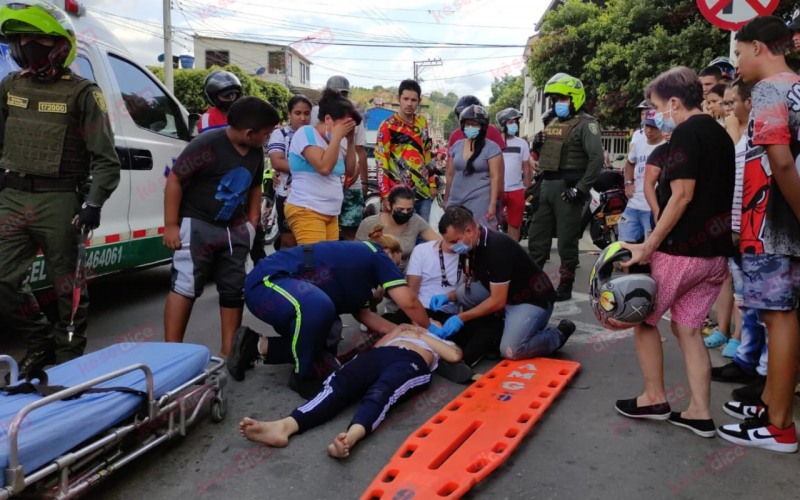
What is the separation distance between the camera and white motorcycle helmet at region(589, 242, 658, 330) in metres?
2.92

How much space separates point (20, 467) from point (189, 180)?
7.21 feet

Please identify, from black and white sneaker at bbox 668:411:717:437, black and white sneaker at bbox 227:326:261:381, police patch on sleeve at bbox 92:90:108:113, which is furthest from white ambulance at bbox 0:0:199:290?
black and white sneaker at bbox 668:411:717:437

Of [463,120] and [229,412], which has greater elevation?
[463,120]

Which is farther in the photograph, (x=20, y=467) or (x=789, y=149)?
(x=789, y=149)

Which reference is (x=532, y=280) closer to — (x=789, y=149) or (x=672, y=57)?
(x=789, y=149)

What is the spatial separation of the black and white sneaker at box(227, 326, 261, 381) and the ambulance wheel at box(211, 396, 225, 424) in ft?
1.58

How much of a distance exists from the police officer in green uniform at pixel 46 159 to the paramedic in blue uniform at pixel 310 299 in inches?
39.8

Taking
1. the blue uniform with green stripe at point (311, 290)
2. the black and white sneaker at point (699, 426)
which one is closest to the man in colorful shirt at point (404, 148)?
the blue uniform with green stripe at point (311, 290)

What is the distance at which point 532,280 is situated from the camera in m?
4.17

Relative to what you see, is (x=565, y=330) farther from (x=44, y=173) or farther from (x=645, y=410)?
(x=44, y=173)

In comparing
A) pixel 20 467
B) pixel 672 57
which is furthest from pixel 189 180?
pixel 672 57

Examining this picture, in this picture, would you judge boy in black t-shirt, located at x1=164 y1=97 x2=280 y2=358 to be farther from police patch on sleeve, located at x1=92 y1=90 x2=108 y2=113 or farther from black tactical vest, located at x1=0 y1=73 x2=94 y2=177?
black tactical vest, located at x1=0 y1=73 x2=94 y2=177

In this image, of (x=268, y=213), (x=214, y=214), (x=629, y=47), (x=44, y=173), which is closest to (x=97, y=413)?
(x=44, y=173)

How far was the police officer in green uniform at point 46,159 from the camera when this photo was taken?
10.9ft
